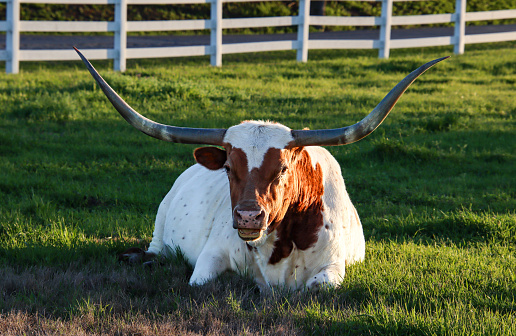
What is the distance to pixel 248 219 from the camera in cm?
392

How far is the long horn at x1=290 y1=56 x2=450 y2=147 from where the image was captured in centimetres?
403

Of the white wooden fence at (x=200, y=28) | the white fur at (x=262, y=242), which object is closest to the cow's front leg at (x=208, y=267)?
the white fur at (x=262, y=242)

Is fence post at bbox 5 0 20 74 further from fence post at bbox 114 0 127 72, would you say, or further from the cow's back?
the cow's back

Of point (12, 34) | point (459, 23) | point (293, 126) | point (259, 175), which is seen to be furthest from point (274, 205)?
point (459, 23)

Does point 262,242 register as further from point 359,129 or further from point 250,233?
point 359,129

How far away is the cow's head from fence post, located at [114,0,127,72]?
9.41 m

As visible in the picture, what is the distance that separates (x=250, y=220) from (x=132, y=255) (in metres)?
1.84

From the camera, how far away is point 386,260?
522cm

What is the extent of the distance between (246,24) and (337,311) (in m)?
11.3

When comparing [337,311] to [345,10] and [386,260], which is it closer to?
[386,260]

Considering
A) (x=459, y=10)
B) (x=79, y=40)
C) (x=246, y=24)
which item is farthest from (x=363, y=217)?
(x=79, y=40)

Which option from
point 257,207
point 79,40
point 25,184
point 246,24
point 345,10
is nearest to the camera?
point 257,207

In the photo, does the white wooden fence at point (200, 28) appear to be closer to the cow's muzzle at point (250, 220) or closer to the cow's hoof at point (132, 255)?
the cow's hoof at point (132, 255)

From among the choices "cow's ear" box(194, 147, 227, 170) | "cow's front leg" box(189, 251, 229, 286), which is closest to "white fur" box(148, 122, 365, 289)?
"cow's front leg" box(189, 251, 229, 286)
